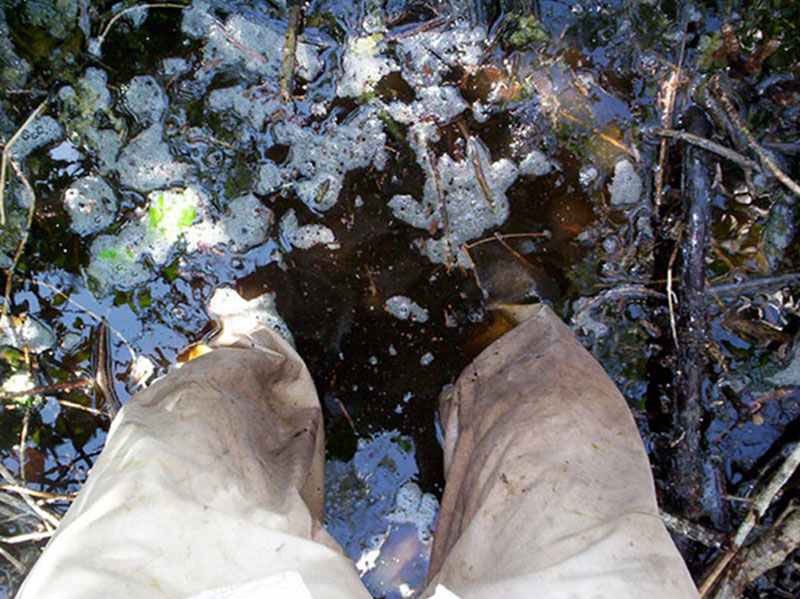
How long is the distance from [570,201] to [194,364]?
143cm

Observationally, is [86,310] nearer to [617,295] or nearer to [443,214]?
[443,214]

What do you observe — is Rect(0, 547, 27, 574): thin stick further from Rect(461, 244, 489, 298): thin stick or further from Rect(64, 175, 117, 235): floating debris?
Rect(461, 244, 489, 298): thin stick

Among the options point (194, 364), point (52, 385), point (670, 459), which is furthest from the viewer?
point (52, 385)

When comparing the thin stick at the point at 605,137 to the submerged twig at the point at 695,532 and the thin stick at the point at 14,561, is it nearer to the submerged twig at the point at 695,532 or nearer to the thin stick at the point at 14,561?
the submerged twig at the point at 695,532

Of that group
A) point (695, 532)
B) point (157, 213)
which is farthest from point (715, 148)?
point (157, 213)

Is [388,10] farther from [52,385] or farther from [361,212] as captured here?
[52,385]

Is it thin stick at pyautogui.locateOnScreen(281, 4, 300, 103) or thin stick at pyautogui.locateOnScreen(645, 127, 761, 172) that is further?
thin stick at pyautogui.locateOnScreen(281, 4, 300, 103)

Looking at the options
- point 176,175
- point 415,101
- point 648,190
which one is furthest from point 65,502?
point 648,190

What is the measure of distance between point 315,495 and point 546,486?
844 mm

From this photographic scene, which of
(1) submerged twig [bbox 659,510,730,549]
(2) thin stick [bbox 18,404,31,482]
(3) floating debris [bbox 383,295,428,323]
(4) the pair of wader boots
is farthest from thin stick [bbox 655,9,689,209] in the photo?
(2) thin stick [bbox 18,404,31,482]

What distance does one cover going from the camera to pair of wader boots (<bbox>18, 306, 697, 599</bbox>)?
1164 mm

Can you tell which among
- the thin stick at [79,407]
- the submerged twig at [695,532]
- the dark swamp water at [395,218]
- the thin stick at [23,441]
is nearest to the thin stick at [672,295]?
the dark swamp water at [395,218]

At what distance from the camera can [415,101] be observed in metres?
2.11

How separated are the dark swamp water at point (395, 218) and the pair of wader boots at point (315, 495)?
12.2 inches
